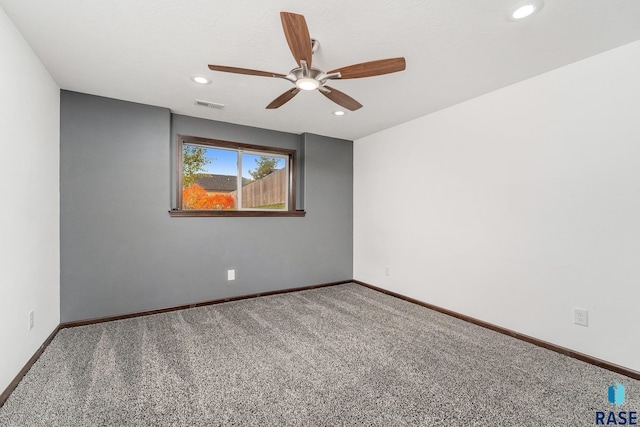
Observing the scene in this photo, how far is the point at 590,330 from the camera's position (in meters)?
2.19

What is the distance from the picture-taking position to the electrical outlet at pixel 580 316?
7.25ft

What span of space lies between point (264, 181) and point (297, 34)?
2804 mm

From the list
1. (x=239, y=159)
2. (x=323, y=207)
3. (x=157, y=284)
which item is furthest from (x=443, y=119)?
(x=157, y=284)

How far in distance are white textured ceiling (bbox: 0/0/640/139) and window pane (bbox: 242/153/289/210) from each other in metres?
1.29

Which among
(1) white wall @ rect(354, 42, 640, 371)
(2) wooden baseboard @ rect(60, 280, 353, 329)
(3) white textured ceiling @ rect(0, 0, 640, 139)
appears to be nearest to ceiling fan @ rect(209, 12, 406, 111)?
(3) white textured ceiling @ rect(0, 0, 640, 139)

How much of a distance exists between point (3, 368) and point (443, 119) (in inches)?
165

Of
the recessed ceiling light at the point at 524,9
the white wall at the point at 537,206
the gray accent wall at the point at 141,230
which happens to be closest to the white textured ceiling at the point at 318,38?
the recessed ceiling light at the point at 524,9

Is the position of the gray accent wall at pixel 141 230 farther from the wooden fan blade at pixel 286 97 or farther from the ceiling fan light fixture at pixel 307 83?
the ceiling fan light fixture at pixel 307 83

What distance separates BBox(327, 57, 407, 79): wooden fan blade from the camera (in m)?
1.82

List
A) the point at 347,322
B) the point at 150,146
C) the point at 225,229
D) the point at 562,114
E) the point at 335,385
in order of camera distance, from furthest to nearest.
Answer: the point at 225,229 → the point at 150,146 → the point at 347,322 → the point at 562,114 → the point at 335,385

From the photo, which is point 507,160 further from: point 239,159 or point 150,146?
point 150,146

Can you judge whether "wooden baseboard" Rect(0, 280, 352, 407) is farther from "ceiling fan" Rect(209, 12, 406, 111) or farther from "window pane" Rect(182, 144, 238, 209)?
"ceiling fan" Rect(209, 12, 406, 111)

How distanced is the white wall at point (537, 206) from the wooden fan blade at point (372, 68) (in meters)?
1.52

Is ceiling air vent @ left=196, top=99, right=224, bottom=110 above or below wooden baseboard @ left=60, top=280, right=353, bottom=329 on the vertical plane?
above
